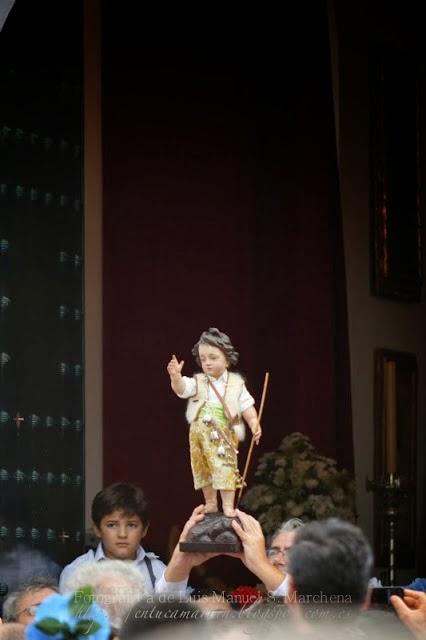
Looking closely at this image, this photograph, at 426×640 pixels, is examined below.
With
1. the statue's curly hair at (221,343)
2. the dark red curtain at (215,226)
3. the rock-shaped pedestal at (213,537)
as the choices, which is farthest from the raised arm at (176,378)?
the dark red curtain at (215,226)

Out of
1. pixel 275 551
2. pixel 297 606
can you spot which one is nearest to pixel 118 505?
pixel 275 551

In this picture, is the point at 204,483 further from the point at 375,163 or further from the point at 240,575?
the point at 375,163

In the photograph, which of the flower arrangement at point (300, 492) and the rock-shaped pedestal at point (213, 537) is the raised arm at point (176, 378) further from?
the flower arrangement at point (300, 492)

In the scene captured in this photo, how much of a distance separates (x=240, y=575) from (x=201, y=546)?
2.49m

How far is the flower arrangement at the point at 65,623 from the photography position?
212 cm

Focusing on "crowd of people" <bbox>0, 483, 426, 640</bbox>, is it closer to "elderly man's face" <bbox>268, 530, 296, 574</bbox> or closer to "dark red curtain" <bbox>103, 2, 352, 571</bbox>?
"elderly man's face" <bbox>268, 530, 296, 574</bbox>

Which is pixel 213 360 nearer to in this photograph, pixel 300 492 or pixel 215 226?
pixel 300 492

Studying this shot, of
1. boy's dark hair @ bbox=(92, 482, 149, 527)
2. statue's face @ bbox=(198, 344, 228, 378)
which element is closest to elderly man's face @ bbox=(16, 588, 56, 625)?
statue's face @ bbox=(198, 344, 228, 378)

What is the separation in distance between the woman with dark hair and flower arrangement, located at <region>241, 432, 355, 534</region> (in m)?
1.45

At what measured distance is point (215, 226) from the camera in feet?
22.5

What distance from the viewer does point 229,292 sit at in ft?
22.5

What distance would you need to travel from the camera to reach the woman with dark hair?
437 centimetres

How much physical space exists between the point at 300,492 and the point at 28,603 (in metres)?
2.13

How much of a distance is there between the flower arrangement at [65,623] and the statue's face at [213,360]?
7.28 feet
